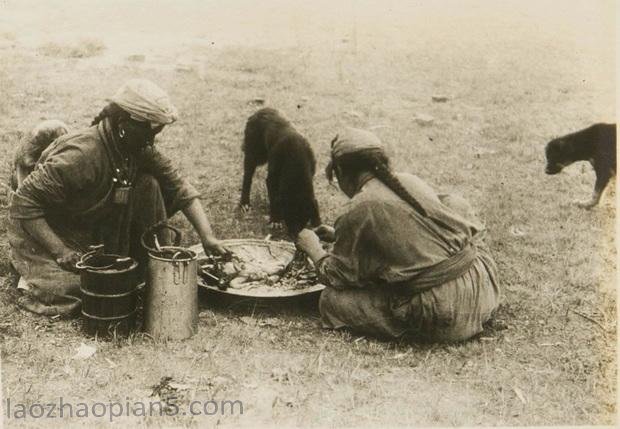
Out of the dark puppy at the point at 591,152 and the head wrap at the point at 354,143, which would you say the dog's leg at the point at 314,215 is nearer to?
the head wrap at the point at 354,143

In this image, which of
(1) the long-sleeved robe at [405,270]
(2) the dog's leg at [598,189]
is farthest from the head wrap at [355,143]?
(2) the dog's leg at [598,189]

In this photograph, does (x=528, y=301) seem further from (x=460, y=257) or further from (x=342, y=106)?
(x=342, y=106)

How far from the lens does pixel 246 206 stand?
249 inches

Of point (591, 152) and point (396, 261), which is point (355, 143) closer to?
point (396, 261)

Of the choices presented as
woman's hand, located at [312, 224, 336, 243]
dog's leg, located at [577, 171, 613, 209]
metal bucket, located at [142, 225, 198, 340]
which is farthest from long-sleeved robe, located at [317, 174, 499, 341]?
dog's leg, located at [577, 171, 613, 209]

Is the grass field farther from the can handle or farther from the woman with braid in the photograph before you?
the can handle

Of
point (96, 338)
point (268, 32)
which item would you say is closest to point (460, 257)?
point (96, 338)

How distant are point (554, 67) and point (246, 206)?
4590 millimetres

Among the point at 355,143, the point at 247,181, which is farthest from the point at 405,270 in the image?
the point at 247,181

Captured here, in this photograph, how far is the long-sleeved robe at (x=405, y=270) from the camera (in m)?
3.80

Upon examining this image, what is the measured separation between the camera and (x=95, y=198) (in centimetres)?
411

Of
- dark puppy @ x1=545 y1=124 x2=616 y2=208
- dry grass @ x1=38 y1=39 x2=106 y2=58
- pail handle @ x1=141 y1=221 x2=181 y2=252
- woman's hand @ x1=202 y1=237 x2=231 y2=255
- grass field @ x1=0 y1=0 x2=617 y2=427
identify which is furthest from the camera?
dry grass @ x1=38 y1=39 x2=106 y2=58

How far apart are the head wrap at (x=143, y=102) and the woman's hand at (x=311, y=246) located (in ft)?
3.71

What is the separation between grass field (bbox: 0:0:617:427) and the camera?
11.4 ft
